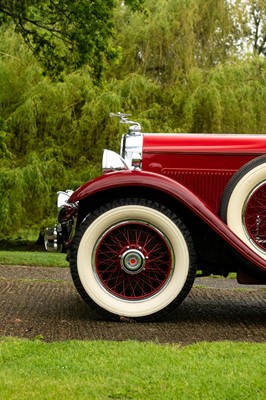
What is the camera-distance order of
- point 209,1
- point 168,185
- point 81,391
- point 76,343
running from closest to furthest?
1. point 81,391
2. point 76,343
3. point 168,185
4. point 209,1

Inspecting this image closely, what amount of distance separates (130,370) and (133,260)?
1837 mm

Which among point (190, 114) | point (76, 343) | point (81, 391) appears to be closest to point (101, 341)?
point (76, 343)

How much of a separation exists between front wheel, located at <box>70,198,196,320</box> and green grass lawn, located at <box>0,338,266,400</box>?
0.98 meters

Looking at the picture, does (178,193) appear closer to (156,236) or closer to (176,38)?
(156,236)

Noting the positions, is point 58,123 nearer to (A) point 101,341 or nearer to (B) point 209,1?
(B) point 209,1

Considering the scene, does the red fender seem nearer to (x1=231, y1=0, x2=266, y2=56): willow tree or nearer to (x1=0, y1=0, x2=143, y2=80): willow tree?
(x1=0, y1=0, x2=143, y2=80): willow tree

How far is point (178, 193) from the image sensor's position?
612cm

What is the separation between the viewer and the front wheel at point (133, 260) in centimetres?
615

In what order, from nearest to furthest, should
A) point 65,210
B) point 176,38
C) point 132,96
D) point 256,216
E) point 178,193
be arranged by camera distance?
point 178,193
point 256,216
point 65,210
point 132,96
point 176,38

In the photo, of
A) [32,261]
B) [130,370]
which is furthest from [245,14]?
[130,370]

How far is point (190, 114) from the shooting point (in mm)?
17312

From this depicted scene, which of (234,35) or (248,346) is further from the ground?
(234,35)

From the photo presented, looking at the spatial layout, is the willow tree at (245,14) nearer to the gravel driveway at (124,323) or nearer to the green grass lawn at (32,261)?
the green grass lawn at (32,261)

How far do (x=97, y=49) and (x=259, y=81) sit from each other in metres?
4.49
